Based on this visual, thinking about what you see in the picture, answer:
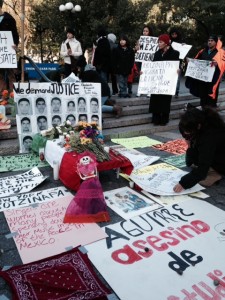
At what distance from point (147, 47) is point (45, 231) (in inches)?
227

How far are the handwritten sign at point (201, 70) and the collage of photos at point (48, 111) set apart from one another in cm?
240

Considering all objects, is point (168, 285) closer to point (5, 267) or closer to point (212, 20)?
point (5, 267)

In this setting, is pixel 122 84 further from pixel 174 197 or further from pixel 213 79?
pixel 174 197

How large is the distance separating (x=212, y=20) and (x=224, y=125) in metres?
16.0

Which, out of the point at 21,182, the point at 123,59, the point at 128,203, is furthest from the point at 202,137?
the point at 123,59

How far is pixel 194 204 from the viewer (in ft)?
11.0

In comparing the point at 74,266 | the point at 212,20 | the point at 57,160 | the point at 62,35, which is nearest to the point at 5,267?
the point at 74,266

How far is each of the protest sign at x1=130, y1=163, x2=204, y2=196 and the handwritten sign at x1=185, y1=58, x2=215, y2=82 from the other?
9.44 ft

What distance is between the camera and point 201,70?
6.47 metres

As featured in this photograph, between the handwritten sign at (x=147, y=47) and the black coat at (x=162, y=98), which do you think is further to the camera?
the handwritten sign at (x=147, y=47)

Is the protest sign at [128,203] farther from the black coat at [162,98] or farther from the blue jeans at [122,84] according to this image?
the blue jeans at [122,84]

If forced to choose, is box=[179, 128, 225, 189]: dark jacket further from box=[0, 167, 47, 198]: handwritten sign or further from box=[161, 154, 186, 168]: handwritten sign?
box=[0, 167, 47, 198]: handwritten sign

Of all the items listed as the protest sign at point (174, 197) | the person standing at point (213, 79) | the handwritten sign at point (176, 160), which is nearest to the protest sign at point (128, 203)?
the protest sign at point (174, 197)

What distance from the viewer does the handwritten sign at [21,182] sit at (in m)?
3.60
